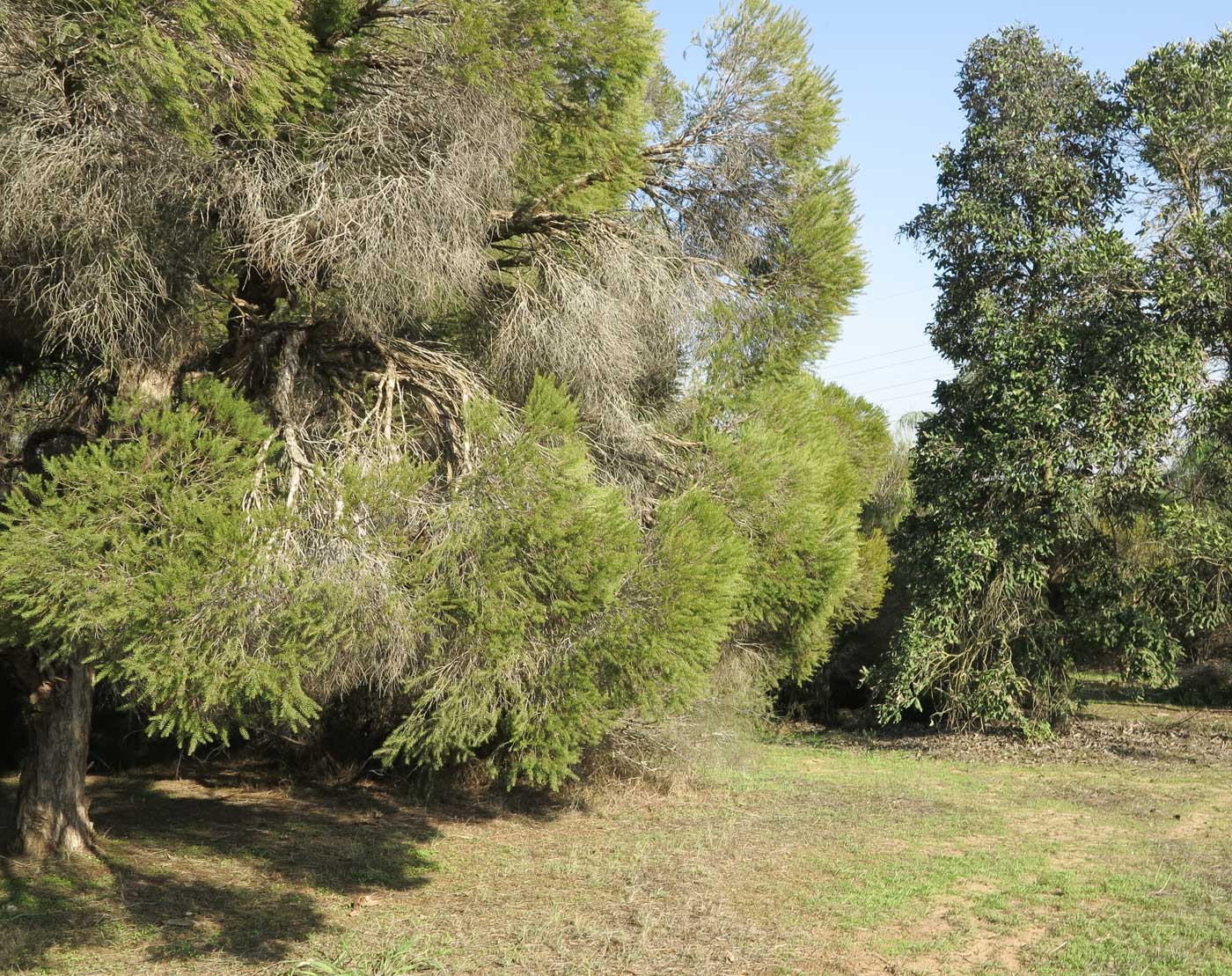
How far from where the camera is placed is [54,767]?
27.9 ft

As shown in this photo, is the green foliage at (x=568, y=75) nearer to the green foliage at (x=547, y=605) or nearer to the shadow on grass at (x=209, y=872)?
the green foliage at (x=547, y=605)

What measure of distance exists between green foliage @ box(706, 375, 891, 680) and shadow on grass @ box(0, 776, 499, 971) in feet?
12.2

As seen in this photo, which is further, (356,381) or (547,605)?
(356,381)

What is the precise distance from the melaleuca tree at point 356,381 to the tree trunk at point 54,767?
25 mm

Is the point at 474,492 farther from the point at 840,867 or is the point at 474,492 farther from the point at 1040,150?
the point at 1040,150

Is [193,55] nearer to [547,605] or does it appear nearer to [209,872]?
[547,605]

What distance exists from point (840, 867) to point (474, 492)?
4.68 meters

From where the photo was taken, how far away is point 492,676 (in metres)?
6.83

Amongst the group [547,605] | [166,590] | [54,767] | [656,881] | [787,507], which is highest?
[787,507]

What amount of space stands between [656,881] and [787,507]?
129 inches

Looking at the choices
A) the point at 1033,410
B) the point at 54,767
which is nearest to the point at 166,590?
the point at 54,767

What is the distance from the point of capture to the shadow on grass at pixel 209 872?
7105 mm

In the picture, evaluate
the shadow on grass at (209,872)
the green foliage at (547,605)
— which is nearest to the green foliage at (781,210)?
the green foliage at (547,605)

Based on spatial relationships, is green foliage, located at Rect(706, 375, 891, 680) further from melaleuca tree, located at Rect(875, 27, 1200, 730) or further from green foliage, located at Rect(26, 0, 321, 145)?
green foliage, located at Rect(26, 0, 321, 145)
